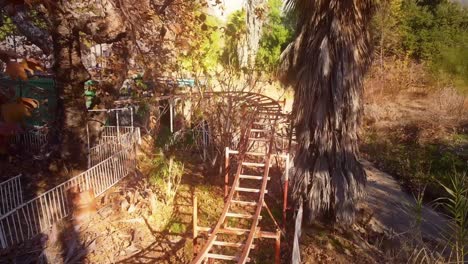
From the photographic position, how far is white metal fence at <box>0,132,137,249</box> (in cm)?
645

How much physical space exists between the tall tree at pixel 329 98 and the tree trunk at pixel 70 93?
16.7ft

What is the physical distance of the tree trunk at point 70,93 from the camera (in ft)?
27.0

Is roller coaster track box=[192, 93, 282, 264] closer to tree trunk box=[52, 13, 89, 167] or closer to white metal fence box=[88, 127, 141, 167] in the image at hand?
white metal fence box=[88, 127, 141, 167]

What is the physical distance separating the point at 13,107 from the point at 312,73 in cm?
653

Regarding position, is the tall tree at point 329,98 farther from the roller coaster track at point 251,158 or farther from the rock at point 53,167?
the rock at point 53,167

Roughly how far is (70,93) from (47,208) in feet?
9.91

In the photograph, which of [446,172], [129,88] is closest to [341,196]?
[446,172]

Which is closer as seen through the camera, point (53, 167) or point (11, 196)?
point (11, 196)

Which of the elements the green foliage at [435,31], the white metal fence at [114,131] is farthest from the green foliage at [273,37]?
the white metal fence at [114,131]

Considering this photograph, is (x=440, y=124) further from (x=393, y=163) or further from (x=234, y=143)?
(x=234, y=143)

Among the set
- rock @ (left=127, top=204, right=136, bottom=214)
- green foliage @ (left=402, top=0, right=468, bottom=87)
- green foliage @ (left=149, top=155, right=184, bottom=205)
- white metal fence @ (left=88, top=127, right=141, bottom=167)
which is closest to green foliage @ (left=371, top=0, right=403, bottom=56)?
green foliage @ (left=402, top=0, right=468, bottom=87)

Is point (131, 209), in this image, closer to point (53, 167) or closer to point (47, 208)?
point (47, 208)

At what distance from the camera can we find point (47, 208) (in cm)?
682

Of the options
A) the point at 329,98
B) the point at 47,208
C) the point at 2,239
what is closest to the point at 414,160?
the point at 329,98
